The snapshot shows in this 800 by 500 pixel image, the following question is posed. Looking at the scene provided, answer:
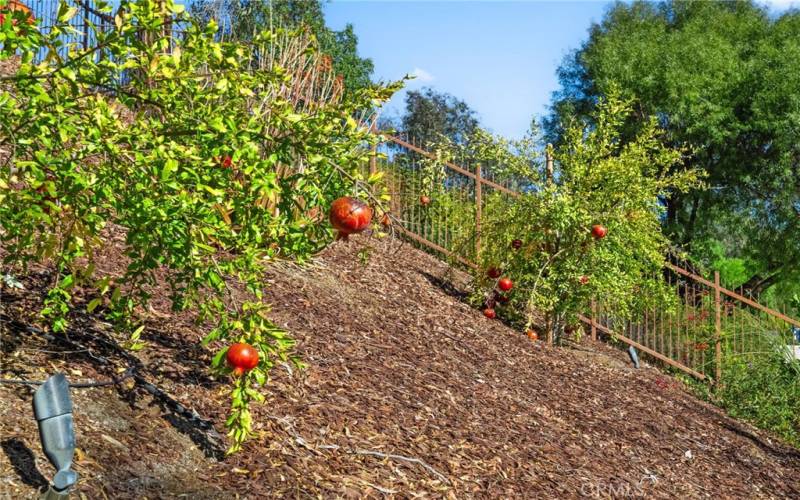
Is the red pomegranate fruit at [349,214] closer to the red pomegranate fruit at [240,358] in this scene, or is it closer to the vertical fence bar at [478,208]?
the red pomegranate fruit at [240,358]

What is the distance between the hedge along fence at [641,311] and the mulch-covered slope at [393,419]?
5.05ft

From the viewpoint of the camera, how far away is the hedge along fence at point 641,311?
1041cm

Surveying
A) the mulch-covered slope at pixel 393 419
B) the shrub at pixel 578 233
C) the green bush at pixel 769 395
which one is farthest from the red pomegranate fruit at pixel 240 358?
the green bush at pixel 769 395

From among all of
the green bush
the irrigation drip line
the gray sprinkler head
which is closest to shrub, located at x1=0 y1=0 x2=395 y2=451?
the irrigation drip line

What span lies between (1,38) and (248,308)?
141cm

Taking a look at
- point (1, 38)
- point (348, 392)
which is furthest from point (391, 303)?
point (1, 38)

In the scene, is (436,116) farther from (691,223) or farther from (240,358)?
(240,358)

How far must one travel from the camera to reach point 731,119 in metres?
19.8

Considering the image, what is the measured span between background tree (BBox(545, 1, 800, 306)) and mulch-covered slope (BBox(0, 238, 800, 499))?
12.3 m

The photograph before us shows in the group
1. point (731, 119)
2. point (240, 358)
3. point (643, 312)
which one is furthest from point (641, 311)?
point (731, 119)

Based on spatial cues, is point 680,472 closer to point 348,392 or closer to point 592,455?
point 592,455

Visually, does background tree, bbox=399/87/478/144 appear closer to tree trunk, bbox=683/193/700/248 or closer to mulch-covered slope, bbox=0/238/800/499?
tree trunk, bbox=683/193/700/248

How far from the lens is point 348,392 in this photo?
204 inches

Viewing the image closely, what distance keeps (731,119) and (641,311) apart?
11.2 meters
